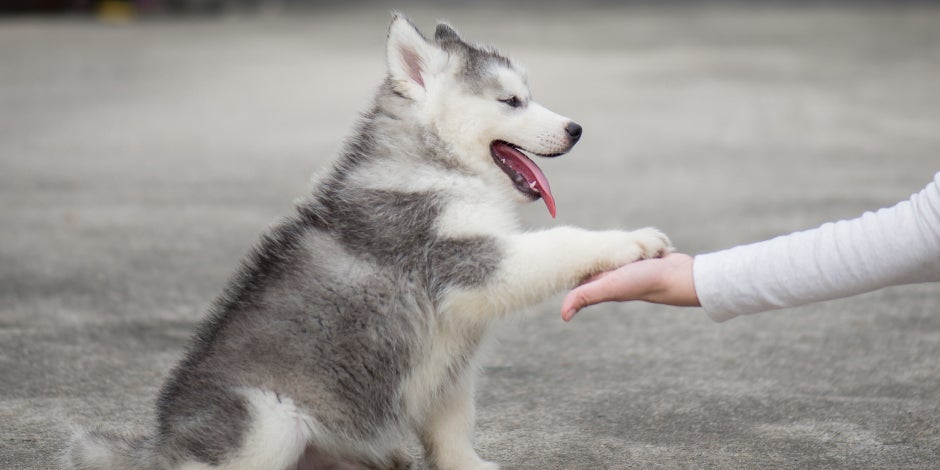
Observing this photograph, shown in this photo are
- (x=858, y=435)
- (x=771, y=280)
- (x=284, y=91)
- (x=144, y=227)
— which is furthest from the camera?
(x=284, y=91)

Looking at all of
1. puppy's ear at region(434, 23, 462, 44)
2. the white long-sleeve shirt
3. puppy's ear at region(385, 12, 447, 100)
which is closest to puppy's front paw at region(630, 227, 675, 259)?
the white long-sleeve shirt

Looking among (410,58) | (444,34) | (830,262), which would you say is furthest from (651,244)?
(444,34)

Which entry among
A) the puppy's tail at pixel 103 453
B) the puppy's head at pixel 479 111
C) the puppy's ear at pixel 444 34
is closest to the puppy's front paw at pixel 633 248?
the puppy's head at pixel 479 111

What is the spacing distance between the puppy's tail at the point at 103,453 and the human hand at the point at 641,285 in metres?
1.15

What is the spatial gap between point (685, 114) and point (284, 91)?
147 inches

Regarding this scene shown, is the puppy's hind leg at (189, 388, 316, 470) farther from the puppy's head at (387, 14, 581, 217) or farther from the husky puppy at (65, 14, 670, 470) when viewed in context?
the puppy's head at (387, 14, 581, 217)

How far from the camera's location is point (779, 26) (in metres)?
15.2

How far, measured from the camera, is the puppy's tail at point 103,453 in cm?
307

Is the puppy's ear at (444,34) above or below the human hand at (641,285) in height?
above

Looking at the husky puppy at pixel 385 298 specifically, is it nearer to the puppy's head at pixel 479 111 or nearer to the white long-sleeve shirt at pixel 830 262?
the puppy's head at pixel 479 111

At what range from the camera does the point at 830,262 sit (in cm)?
293

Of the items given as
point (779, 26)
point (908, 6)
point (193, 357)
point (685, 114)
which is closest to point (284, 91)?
point (685, 114)

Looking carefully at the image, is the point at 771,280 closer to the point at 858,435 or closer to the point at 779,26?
the point at 858,435

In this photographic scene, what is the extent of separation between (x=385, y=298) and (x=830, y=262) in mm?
1133
